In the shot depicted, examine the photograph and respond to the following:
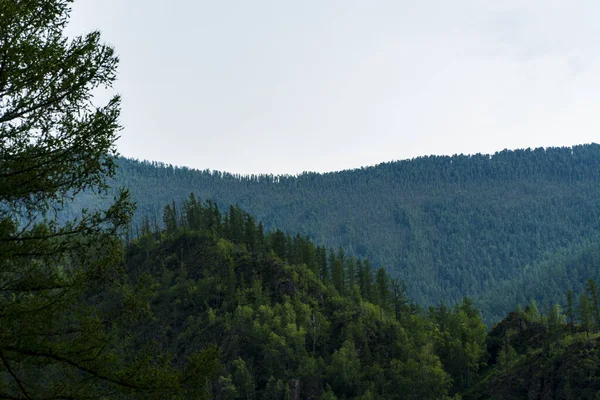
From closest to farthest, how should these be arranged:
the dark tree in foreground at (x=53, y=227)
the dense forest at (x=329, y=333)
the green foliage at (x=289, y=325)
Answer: the dark tree in foreground at (x=53, y=227), the dense forest at (x=329, y=333), the green foliage at (x=289, y=325)

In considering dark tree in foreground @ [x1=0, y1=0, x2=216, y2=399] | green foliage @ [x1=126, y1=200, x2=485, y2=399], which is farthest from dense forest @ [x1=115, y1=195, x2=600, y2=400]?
dark tree in foreground @ [x1=0, y1=0, x2=216, y2=399]

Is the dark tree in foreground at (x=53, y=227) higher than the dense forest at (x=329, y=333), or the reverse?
the dark tree in foreground at (x=53, y=227)

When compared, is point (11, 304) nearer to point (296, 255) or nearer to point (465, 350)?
point (465, 350)

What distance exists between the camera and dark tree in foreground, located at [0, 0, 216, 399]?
16.3 metres

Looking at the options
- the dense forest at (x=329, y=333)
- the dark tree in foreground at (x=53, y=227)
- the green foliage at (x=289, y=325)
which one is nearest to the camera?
the dark tree in foreground at (x=53, y=227)

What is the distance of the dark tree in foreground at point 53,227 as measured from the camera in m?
16.3

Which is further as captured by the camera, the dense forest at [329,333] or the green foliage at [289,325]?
the green foliage at [289,325]

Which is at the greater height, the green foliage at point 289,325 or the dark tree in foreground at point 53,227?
the dark tree in foreground at point 53,227

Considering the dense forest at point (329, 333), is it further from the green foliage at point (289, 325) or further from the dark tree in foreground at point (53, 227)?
the dark tree in foreground at point (53, 227)

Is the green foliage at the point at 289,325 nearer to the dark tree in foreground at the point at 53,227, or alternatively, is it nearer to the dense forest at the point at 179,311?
the dense forest at the point at 179,311

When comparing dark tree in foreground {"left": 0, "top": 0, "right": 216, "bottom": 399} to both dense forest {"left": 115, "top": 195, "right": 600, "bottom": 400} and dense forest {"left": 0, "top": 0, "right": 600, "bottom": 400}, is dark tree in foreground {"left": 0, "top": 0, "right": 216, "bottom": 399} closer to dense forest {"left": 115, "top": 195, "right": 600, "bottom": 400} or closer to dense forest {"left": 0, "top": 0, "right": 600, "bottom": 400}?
dense forest {"left": 0, "top": 0, "right": 600, "bottom": 400}

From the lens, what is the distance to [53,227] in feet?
57.7

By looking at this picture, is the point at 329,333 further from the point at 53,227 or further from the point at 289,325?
the point at 53,227

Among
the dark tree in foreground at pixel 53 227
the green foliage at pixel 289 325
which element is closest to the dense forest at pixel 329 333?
the green foliage at pixel 289 325
